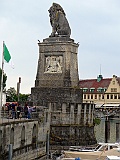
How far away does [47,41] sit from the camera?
146ft

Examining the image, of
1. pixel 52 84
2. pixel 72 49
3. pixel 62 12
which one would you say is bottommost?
pixel 52 84

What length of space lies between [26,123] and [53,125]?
8635 millimetres

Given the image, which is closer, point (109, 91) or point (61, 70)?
point (61, 70)

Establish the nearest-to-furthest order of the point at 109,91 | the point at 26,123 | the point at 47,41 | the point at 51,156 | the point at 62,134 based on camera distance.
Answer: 1. the point at 26,123
2. the point at 51,156
3. the point at 62,134
4. the point at 47,41
5. the point at 109,91

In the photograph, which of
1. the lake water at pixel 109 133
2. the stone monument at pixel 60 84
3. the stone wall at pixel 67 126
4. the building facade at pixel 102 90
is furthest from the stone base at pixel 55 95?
the building facade at pixel 102 90

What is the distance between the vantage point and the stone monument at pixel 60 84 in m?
41.6

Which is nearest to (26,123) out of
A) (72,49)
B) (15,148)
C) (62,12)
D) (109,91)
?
(15,148)

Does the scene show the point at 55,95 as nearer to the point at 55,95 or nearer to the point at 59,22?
the point at 55,95

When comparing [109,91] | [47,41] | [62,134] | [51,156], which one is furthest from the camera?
[109,91]

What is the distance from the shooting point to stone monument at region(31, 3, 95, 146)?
41625 mm

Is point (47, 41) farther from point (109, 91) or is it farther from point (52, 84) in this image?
point (109, 91)

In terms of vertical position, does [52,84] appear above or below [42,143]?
above

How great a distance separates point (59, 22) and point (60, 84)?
5.94 metres

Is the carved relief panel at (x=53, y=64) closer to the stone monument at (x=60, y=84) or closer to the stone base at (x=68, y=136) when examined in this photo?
the stone monument at (x=60, y=84)
